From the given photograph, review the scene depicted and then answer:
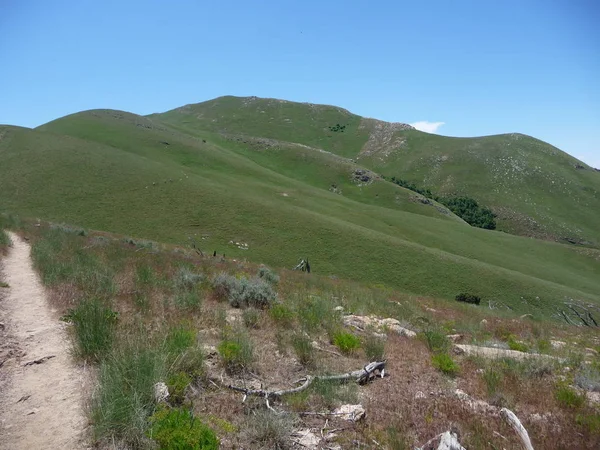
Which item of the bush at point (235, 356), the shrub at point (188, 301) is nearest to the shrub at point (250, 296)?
the shrub at point (188, 301)

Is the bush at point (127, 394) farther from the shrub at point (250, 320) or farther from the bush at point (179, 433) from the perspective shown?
the shrub at point (250, 320)

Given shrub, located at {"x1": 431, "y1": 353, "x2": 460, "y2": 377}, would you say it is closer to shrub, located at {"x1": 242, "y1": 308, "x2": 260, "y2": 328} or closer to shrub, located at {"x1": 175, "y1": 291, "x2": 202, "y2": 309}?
shrub, located at {"x1": 242, "y1": 308, "x2": 260, "y2": 328}

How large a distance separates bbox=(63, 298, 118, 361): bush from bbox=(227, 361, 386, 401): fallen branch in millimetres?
2315

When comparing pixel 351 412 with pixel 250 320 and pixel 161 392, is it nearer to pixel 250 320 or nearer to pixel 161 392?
pixel 161 392

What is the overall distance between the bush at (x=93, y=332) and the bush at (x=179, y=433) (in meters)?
2.39

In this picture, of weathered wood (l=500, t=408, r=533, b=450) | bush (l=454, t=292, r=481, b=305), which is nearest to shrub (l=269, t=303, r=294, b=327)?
weathered wood (l=500, t=408, r=533, b=450)

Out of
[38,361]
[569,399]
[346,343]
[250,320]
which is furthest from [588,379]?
[38,361]

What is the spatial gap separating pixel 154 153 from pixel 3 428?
243 feet

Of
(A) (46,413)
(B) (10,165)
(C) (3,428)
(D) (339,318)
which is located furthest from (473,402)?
A: (B) (10,165)

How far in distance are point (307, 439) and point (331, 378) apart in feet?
5.43

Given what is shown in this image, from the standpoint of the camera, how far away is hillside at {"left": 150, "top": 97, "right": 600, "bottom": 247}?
9469 cm

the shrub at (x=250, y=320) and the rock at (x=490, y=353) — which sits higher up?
the shrub at (x=250, y=320)

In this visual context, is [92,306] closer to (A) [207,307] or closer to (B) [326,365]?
(A) [207,307]

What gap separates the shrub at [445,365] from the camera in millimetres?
7750
